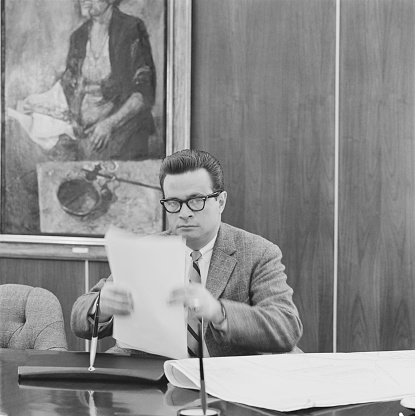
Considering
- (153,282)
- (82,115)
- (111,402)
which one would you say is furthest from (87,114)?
(111,402)

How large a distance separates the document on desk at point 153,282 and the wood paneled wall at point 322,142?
81.6 inches

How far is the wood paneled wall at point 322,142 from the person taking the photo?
12.6ft

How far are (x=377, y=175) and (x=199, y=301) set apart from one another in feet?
6.90

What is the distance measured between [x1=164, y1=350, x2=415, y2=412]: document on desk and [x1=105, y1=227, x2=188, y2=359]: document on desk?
114 millimetres

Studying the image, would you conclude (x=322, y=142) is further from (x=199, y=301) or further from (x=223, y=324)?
(x=199, y=301)

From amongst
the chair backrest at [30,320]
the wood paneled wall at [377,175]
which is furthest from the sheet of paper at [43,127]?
the wood paneled wall at [377,175]

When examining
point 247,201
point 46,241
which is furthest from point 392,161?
point 46,241

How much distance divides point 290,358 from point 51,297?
1.16 m

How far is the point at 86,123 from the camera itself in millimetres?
4316

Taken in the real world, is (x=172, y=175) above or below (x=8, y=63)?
below

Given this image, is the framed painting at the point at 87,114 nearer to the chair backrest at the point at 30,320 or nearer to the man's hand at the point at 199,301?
the chair backrest at the point at 30,320

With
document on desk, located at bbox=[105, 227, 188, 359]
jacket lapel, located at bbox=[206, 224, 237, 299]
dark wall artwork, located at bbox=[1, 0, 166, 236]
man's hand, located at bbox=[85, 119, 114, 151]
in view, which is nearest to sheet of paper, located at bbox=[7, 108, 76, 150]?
dark wall artwork, located at bbox=[1, 0, 166, 236]

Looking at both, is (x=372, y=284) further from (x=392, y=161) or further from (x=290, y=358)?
(x=290, y=358)

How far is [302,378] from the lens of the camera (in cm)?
198
